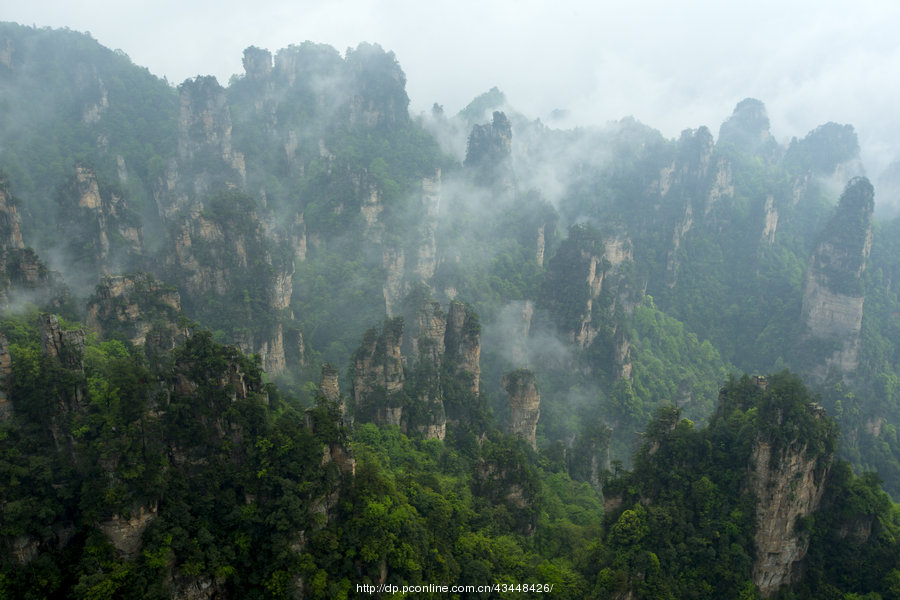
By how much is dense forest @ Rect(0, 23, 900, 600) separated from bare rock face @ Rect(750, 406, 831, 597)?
0.15 m

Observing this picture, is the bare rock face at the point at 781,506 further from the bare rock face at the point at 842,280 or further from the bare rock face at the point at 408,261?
the bare rock face at the point at 842,280

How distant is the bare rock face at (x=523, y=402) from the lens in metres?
51.2

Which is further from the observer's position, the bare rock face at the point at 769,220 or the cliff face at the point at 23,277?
the bare rock face at the point at 769,220

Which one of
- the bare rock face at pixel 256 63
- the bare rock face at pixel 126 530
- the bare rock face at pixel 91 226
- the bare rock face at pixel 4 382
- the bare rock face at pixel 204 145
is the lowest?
the bare rock face at pixel 126 530

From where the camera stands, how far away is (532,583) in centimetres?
2791

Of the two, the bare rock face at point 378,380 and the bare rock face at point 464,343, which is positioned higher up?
the bare rock face at point 464,343

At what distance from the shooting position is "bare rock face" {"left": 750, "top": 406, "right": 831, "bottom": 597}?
92.2 ft

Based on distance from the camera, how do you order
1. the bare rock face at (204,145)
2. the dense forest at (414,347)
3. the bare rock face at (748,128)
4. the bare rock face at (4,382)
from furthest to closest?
the bare rock face at (748,128), the bare rock face at (204,145), the dense forest at (414,347), the bare rock face at (4,382)

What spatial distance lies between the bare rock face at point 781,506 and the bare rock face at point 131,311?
115 feet

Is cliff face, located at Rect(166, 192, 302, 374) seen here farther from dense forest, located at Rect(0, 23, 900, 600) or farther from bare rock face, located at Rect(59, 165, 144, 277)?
bare rock face, located at Rect(59, 165, 144, 277)

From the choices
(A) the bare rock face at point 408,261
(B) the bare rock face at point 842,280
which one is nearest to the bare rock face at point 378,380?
(A) the bare rock face at point 408,261

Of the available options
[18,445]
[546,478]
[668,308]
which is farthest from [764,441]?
[668,308]

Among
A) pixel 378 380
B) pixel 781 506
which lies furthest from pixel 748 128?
pixel 781 506

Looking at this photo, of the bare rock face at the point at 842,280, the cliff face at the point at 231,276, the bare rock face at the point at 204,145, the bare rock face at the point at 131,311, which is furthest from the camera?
the bare rock face at the point at 204,145
